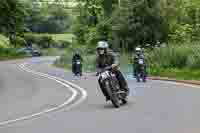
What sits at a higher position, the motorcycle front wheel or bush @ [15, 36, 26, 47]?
the motorcycle front wheel

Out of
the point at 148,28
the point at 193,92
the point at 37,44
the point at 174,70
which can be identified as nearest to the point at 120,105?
the point at 193,92

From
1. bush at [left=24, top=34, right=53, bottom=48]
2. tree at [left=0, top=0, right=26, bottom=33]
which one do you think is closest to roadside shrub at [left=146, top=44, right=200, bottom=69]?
tree at [left=0, top=0, right=26, bottom=33]

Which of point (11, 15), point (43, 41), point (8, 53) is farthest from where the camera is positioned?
point (43, 41)

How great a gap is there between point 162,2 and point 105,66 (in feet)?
84.4

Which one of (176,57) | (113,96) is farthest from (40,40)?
(113,96)

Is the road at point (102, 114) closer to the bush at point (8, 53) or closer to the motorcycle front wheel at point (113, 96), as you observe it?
the motorcycle front wheel at point (113, 96)

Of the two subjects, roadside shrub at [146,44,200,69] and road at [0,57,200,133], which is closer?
road at [0,57,200,133]

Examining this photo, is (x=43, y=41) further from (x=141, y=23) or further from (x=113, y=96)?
(x=113, y=96)

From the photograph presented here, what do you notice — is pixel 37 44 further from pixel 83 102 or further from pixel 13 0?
pixel 83 102

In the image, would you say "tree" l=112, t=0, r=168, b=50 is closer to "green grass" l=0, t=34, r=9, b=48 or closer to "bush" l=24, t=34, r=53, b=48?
"green grass" l=0, t=34, r=9, b=48

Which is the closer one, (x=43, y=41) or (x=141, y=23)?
(x=141, y=23)

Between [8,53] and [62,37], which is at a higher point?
[8,53]

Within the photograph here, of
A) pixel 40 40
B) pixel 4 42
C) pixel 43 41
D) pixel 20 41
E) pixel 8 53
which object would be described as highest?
pixel 4 42

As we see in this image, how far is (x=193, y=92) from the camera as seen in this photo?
1667 centimetres
